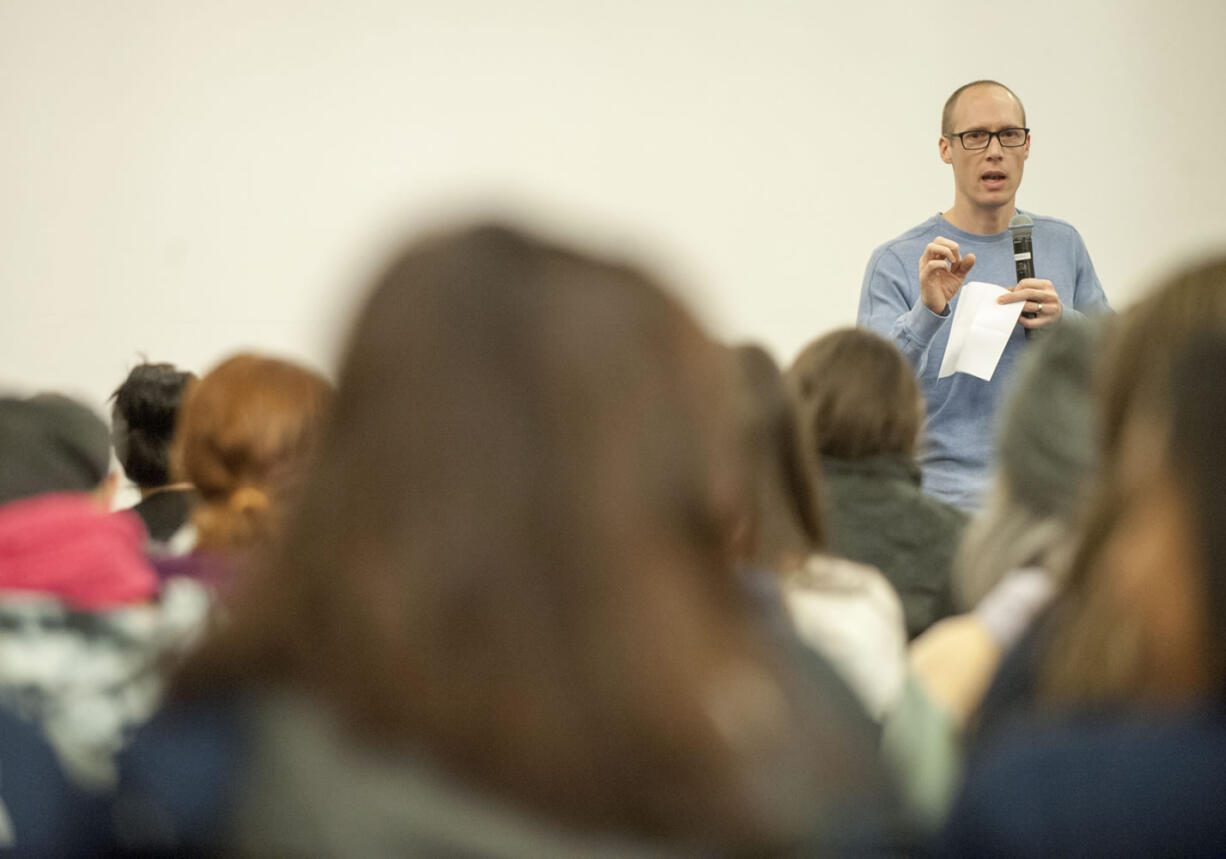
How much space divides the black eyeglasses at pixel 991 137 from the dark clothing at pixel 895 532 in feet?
5.74

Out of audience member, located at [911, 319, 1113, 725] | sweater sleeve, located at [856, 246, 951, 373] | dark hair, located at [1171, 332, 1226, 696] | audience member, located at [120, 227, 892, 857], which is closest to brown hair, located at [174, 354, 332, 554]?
audience member, located at [911, 319, 1113, 725]

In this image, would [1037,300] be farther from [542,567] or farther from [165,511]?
[542,567]

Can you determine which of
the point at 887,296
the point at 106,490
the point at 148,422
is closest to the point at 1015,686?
the point at 106,490

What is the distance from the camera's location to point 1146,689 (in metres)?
0.95

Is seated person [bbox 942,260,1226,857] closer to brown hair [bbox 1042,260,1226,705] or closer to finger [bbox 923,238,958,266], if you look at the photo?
brown hair [bbox 1042,260,1226,705]

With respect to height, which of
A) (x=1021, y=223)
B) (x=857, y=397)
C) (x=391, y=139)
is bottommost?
(x=857, y=397)

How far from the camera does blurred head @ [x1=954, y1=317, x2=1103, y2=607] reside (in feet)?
5.44

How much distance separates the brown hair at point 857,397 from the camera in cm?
215

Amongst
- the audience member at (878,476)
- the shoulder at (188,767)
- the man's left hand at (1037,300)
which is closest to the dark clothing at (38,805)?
the shoulder at (188,767)

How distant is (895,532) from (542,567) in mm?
1387

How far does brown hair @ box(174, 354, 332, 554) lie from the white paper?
68.2 inches

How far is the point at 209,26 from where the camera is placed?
5.19 m

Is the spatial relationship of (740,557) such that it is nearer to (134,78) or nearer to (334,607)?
(334,607)

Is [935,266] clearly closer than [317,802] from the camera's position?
No
